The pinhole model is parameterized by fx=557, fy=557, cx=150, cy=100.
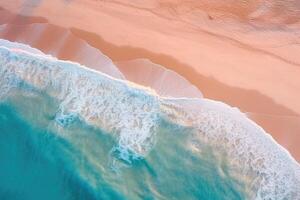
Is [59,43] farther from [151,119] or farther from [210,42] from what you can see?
[210,42]

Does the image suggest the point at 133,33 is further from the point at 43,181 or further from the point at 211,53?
the point at 43,181

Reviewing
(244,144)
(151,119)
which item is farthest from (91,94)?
(244,144)

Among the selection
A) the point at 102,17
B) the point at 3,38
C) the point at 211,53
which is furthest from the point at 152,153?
the point at 3,38

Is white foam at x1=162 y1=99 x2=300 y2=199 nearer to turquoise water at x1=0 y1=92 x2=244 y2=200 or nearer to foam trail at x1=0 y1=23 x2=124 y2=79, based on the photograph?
turquoise water at x1=0 y1=92 x2=244 y2=200

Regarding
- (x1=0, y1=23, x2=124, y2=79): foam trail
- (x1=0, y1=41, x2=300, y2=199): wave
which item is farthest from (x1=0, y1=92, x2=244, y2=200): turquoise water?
(x1=0, y1=23, x2=124, y2=79): foam trail

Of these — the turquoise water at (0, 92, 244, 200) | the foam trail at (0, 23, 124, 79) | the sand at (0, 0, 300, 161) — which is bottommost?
the turquoise water at (0, 92, 244, 200)

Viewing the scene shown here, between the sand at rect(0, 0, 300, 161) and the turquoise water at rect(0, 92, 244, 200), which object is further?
the sand at rect(0, 0, 300, 161)

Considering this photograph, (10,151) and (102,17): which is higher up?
(102,17)
